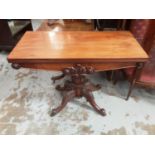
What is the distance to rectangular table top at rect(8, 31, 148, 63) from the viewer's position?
1.10 m

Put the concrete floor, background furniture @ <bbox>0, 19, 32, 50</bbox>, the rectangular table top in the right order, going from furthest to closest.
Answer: background furniture @ <bbox>0, 19, 32, 50</bbox>, the concrete floor, the rectangular table top

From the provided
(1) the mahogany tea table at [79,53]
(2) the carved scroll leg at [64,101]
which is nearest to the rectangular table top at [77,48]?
(1) the mahogany tea table at [79,53]

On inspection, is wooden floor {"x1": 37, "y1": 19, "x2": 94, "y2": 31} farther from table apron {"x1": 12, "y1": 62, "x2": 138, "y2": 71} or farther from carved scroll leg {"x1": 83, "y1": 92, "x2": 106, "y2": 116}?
table apron {"x1": 12, "y1": 62, "x2": 138, "y2": 71}

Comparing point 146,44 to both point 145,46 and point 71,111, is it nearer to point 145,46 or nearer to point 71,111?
point 145,46

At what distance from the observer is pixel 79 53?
115 centimetres

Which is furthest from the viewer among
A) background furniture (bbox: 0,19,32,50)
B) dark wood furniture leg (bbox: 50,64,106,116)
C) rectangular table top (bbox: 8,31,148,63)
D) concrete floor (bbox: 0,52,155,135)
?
background furniture (bbox: 0,19,32,50)

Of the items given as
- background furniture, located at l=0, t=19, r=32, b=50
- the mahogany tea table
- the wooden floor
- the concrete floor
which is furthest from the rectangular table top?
background furniture, located at l=0, t=19, r=32, b=50

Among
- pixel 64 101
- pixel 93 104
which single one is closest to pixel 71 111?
pixel 64 101

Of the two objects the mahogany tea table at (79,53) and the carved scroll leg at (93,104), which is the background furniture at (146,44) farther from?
the carved scroll leg at (93,104)

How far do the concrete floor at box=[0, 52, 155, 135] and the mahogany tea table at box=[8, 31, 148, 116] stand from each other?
0.35m

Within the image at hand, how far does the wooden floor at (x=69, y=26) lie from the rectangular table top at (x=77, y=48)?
2.93 feet

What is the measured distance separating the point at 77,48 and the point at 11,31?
1567mm

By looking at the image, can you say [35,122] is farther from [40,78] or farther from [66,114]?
[40,78]
